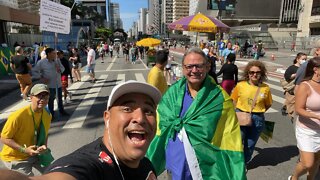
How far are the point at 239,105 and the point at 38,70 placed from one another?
558 centimetres

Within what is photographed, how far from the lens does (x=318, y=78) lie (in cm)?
331

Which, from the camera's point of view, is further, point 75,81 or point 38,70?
point 75,81

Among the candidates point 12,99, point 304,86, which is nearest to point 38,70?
point 12,99

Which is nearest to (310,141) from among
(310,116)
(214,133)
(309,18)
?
(310,116)

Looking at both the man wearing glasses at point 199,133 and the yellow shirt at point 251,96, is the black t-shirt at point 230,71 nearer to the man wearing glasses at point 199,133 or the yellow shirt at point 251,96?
the yellow shirt at point 251,96

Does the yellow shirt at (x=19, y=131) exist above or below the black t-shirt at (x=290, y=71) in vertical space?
below

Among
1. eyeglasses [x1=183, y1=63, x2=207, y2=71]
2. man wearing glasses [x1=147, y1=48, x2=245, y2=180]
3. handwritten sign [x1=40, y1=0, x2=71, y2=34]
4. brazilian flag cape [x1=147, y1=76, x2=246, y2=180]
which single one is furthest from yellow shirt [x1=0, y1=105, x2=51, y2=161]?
handwritten sign [x1=40, y1=0, x2=71, y2=34]

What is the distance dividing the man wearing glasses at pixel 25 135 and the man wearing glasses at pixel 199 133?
128 centimetres

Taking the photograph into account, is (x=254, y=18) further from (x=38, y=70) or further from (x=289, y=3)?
(x=38, y=70)

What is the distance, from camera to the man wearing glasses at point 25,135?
2891mm

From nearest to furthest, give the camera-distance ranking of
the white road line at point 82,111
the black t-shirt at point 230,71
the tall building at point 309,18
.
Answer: the white road line at point 82,111
the black t-shirt at point 230,71
the tall building at point 309,18

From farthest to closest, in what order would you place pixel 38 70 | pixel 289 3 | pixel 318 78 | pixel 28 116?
pixel 289 3, pixel 38 70, pixel 318 78, pixel 28 116

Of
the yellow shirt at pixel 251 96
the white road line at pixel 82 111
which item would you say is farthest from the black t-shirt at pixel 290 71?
the white road line at pixel 82 111

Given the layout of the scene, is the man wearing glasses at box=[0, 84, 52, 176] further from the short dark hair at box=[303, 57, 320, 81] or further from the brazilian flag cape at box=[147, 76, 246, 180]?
the short dark hair at box=[303, 57, 320, 81]
